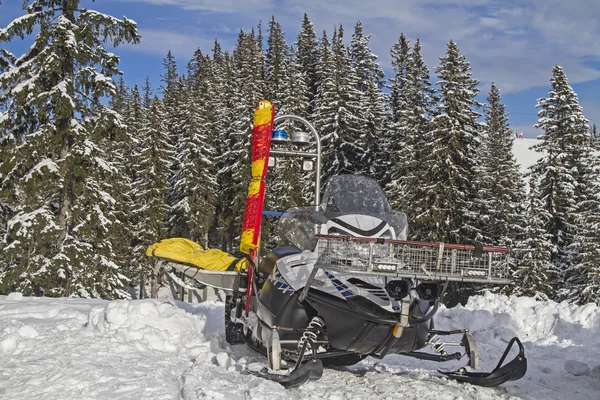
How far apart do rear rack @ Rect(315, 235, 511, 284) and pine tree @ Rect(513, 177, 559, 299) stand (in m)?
21.1

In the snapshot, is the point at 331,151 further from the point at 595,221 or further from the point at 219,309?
the point at 219,309

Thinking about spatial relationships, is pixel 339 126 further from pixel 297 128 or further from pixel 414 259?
pixel 414 259

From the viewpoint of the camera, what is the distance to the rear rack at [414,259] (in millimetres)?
4465

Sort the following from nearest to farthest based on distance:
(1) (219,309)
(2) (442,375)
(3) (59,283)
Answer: (2) (442,375)
(1) (219,309)
(3) (59,283)

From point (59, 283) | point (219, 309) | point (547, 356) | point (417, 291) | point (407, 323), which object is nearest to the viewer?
point (407, 323)

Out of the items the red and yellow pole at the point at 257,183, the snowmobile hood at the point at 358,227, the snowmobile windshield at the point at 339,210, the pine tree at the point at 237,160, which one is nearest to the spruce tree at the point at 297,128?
the pine tree at the point at 237,160

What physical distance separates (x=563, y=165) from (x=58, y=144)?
944 inches

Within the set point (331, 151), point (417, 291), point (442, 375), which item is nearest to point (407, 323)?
point (417, 291)

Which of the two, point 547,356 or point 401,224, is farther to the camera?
point 547,356

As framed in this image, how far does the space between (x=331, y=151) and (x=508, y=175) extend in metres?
9.99

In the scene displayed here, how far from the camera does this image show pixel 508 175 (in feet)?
98.4

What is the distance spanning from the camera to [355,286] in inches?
196

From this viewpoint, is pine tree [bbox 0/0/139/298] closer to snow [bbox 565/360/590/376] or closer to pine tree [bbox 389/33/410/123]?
snow [bbox 565/360/590/376]

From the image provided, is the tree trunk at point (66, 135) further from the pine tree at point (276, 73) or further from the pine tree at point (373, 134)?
the pine tree at point (276, 73)
